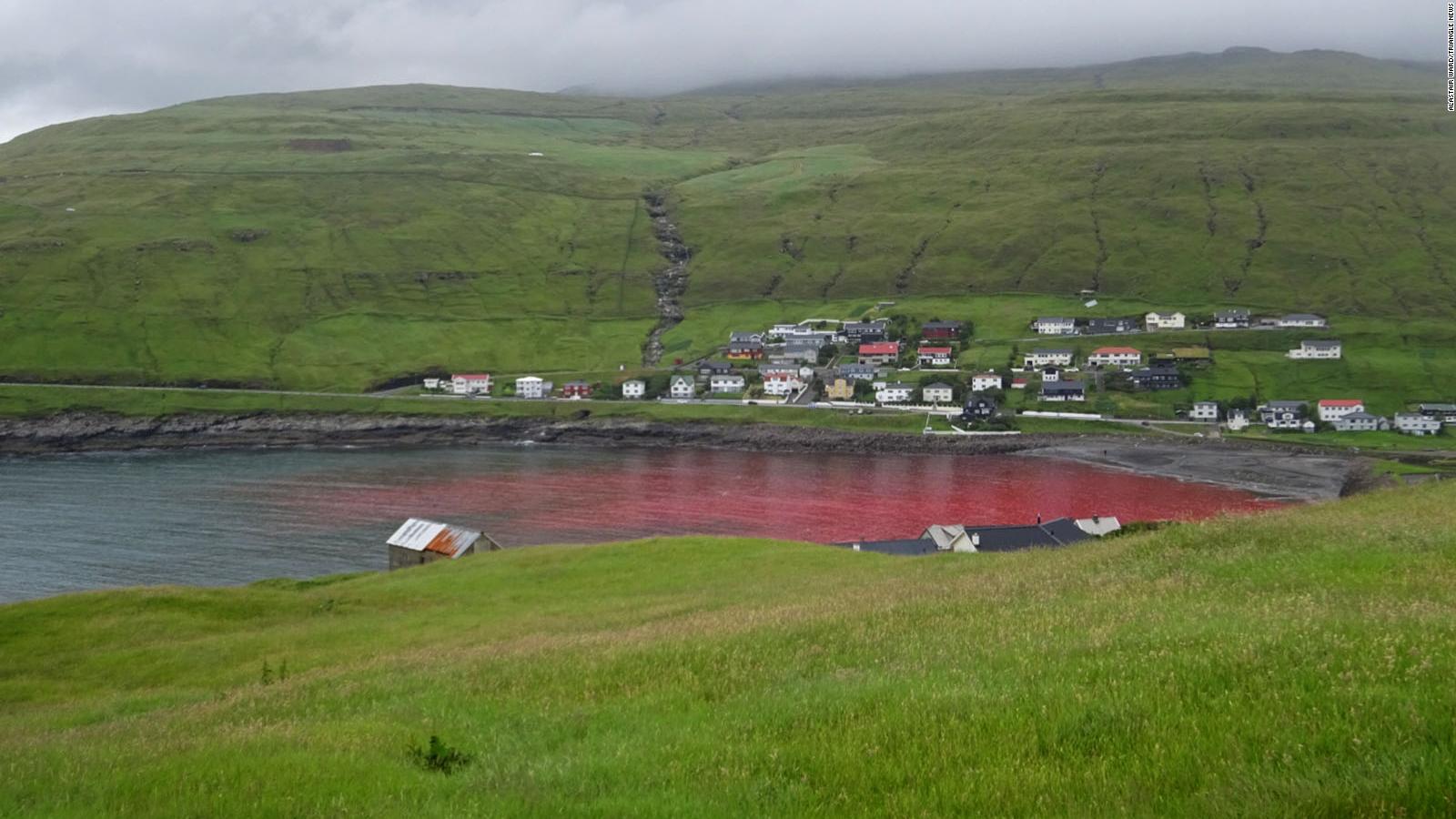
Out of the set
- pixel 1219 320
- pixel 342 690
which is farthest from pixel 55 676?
pixel 1219 320

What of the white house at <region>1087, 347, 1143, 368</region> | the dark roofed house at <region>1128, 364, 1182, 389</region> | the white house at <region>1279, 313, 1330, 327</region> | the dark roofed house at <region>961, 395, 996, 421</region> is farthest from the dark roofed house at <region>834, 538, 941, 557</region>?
the white house at <region>1279, 313, 1330, 327</region>

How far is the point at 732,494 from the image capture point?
11169 cm

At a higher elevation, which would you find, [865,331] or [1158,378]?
[865,331]

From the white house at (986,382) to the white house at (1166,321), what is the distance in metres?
38.4

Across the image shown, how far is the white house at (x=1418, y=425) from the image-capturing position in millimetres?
138062

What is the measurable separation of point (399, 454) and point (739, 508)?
5943 centimetres

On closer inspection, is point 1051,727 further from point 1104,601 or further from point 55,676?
point 55,676

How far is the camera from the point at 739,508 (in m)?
103

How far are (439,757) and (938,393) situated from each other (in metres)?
152

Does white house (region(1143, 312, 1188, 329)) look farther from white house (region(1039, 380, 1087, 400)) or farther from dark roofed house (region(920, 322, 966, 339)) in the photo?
white house (region(1039, 380, 1087, 400))

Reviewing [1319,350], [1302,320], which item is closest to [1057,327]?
[1302,320]

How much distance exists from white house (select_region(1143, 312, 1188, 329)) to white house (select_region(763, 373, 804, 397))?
6185 cm

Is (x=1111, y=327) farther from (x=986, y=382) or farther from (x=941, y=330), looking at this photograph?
(x=986, y=382)

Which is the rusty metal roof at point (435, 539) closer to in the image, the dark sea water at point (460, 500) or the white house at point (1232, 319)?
the dark sea water at point (460, 500)
